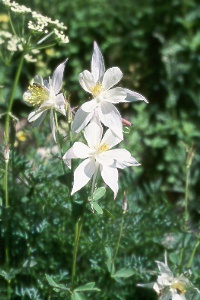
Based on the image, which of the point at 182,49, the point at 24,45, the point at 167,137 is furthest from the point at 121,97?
the point at 182,49

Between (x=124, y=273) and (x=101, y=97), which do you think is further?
(x=124, y=273)

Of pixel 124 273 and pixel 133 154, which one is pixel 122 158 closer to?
pixel 124 273

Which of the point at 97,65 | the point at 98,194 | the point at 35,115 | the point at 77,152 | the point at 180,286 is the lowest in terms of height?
the point at 180,286

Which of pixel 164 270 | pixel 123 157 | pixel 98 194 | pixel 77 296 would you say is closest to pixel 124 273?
pixel 164 270

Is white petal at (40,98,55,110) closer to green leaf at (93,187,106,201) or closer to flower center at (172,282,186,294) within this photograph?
green leaf at (93,187,106,201)

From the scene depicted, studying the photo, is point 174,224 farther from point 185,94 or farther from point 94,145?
point 185,94

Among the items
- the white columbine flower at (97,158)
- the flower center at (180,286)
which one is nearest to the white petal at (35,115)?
the white columbine flower at (97,158)

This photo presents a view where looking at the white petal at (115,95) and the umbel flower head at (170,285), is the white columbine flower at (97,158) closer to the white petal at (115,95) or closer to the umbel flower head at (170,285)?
the white petal at (115,95)
